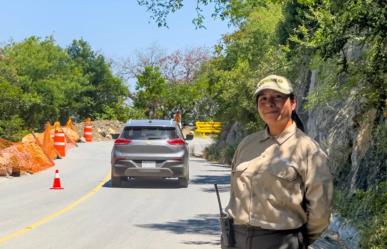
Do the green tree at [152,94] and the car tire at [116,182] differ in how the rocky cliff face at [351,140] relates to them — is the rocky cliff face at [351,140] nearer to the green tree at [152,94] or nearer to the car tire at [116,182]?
the car tire at [116,182]

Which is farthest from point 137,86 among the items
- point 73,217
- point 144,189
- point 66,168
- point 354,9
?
point 354,9

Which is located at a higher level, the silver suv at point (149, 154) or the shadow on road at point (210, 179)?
the silver suv at point (149, 154)

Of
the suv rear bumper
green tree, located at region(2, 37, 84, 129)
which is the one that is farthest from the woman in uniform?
green tree, located at region(2, 37, 84, 129)

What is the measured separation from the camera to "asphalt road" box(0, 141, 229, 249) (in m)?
10.2

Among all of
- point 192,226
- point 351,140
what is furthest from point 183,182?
point 192,226

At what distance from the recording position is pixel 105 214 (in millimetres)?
13219

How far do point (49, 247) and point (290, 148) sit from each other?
20.4ft

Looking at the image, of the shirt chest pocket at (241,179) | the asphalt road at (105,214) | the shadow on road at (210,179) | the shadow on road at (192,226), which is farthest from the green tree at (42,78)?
the shirt chest pocket at (241,179)

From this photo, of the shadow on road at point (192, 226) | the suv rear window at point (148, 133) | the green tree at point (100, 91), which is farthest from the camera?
the green tree at point (100, 91)

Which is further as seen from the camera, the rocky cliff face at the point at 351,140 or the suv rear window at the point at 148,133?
the suv rear window at the point at 148,133

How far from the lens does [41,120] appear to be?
53.8m

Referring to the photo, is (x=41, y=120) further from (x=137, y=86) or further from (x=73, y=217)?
(x=73, y=217)

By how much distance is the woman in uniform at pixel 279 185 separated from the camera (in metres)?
3.90

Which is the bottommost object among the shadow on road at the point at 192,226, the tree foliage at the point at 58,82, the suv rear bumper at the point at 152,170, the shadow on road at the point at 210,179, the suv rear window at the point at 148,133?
the shadow on road at the point at 210,179
